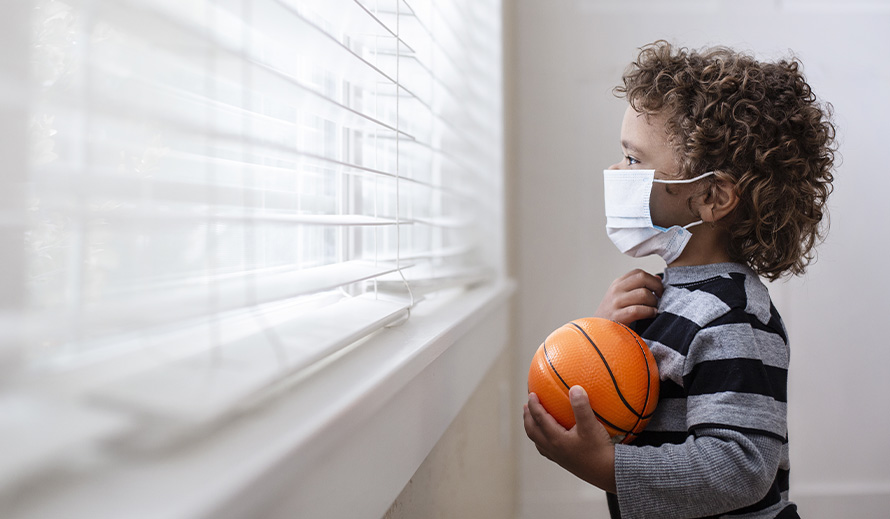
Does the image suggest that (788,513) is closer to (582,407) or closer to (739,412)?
(739,412)

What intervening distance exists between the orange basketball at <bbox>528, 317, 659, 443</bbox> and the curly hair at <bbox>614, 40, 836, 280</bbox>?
1.09ft

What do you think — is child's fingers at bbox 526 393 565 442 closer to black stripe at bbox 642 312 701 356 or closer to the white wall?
black stripe at bbox 642 312 701 356

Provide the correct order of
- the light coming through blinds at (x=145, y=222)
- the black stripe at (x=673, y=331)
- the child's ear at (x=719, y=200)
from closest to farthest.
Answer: the light coming through blinds at (x=145, y=222) < the black stripe at (x=673, y=331) < the child's ear at (x=719, y=200)

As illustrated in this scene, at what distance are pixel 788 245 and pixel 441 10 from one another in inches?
38.3

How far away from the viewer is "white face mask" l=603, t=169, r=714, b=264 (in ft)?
4.07

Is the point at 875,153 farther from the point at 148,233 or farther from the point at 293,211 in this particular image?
the point at 148,233

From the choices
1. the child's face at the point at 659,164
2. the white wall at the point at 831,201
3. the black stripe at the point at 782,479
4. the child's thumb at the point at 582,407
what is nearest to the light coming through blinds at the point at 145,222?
the child's thumb at the point at 582,407

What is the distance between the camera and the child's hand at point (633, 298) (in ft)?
3.99

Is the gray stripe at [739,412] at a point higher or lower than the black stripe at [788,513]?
higher

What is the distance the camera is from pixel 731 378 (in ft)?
3.30

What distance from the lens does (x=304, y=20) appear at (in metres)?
0.69

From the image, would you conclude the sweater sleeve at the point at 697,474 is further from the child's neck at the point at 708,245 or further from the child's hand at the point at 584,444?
the child's neck at the point at 708,245

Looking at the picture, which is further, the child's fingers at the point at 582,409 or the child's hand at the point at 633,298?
the child's hand at the point at 633,298

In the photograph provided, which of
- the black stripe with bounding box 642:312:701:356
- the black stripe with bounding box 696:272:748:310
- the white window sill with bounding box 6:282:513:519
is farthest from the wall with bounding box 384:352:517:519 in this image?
the black stripe with bounding box 696:272:748:310
